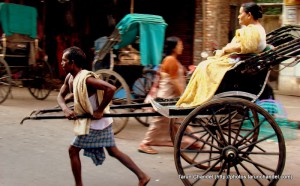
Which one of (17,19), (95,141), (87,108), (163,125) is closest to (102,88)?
(87,108)

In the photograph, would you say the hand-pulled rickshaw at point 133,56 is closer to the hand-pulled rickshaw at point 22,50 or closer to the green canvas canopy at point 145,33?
the green canvas canopy at point 145,33

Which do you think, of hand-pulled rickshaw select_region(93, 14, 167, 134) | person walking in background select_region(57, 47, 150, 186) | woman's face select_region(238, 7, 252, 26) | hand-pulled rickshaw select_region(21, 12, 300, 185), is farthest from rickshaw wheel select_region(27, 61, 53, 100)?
woman's face select_region(238, 7, 252, 26)

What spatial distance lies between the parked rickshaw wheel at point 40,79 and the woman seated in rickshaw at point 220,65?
5842mm

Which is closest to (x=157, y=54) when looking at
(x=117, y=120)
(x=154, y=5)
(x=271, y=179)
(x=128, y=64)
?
(x=128, y=64)

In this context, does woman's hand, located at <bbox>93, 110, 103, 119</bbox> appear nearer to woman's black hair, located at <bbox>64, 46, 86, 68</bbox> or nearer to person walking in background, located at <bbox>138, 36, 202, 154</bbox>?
woman's black hair, located at <bbox>64, 46, 86, 68</bbox>

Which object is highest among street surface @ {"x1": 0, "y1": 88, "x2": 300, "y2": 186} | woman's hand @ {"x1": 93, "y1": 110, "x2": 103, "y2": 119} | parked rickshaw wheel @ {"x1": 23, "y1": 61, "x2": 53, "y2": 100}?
woman's hand @ {"x1": 93, "y1": 110, "x2": 103, "y2": 119}

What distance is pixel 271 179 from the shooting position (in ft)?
13.0

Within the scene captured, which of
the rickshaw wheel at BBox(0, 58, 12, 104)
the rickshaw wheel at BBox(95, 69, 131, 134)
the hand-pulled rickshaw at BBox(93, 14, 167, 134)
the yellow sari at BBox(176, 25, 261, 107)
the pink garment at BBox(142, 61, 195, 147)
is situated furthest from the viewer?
the rickshaw wheel at BBox(0, 58, 12, 104)

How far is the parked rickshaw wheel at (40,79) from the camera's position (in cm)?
948

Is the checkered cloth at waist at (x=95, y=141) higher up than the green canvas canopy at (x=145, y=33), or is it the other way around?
the green canvas canopy at (x=145, y=33)

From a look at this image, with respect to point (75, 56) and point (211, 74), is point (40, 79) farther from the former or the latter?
point (211, 74)

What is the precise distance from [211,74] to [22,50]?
6.18 m

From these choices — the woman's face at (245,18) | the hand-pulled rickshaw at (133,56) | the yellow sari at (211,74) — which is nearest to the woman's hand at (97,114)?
the yellow sari at (211,74)

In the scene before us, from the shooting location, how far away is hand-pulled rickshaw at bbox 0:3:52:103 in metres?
9.21
